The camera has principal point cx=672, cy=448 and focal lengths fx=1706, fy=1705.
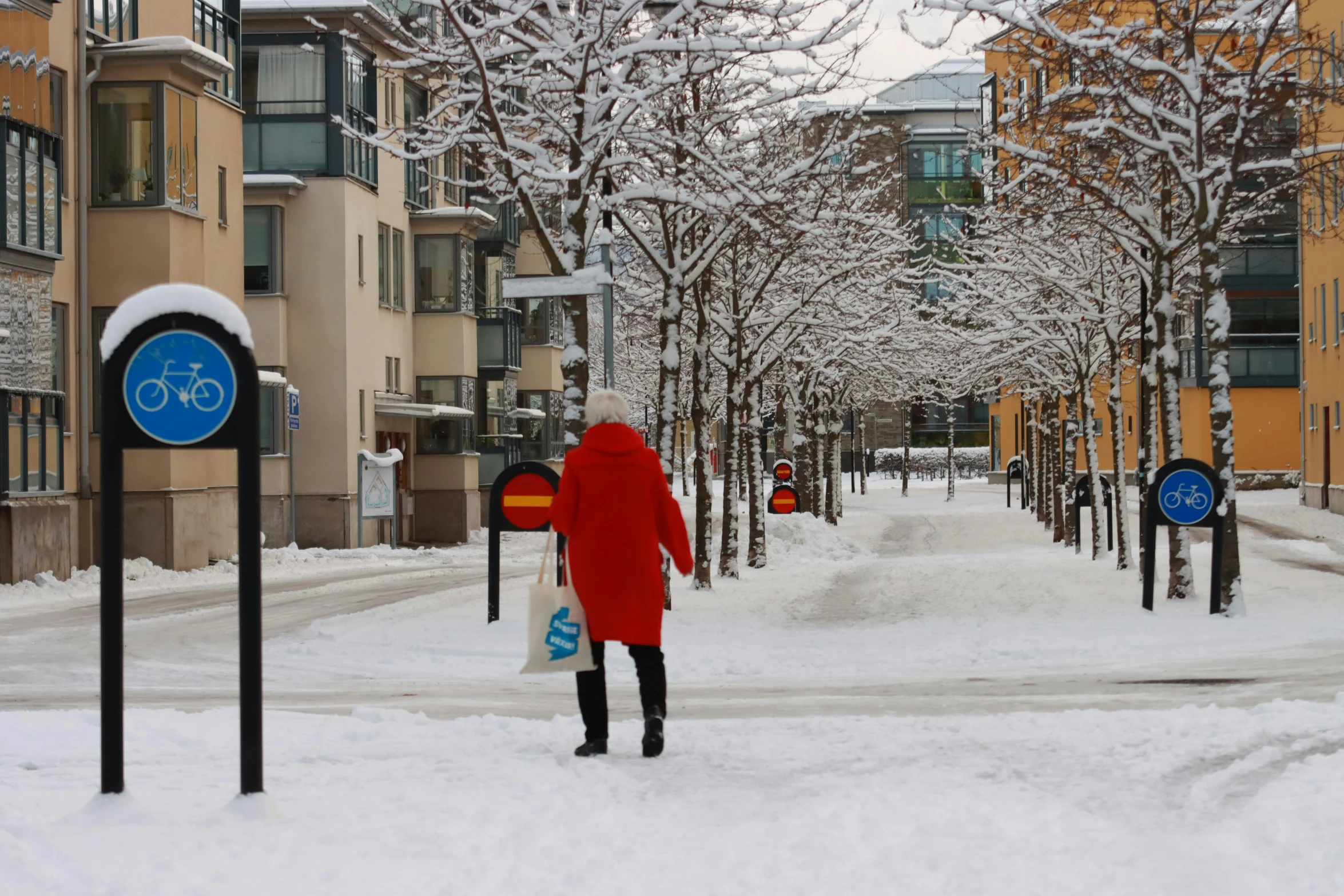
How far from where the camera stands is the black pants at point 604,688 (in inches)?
301

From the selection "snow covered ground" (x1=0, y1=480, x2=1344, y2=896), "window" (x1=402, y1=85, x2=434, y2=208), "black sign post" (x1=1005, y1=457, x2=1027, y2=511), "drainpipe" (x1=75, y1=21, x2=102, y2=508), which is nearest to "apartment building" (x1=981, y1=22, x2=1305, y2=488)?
"black sign post" (x1=1005, y1=457, x2=1027, y2=511)

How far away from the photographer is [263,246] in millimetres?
34938

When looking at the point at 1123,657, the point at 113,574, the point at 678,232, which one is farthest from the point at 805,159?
the point at 113,574

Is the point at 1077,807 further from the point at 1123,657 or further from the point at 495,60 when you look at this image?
the point at 495,60

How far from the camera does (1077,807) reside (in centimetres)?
642

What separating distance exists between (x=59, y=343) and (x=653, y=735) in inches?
778

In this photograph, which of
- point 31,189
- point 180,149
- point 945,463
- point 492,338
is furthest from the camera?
point 945,463

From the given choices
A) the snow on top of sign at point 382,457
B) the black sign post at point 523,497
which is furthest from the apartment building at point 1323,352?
the black sign post at point 523,497

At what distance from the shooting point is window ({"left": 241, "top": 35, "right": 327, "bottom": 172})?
115 feet

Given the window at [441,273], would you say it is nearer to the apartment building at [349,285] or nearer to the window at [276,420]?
the apartment building at [349,285]

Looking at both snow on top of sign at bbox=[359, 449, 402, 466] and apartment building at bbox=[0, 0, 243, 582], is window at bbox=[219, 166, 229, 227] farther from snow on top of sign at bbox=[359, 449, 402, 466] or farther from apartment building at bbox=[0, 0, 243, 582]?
snow on top of sign at bbox=[359, 449, 402, 466]

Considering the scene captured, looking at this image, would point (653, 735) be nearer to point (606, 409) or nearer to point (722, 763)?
point (722, 763)

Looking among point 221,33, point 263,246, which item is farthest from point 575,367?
point 263,246

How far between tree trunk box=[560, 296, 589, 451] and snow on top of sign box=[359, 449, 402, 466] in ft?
60.7
